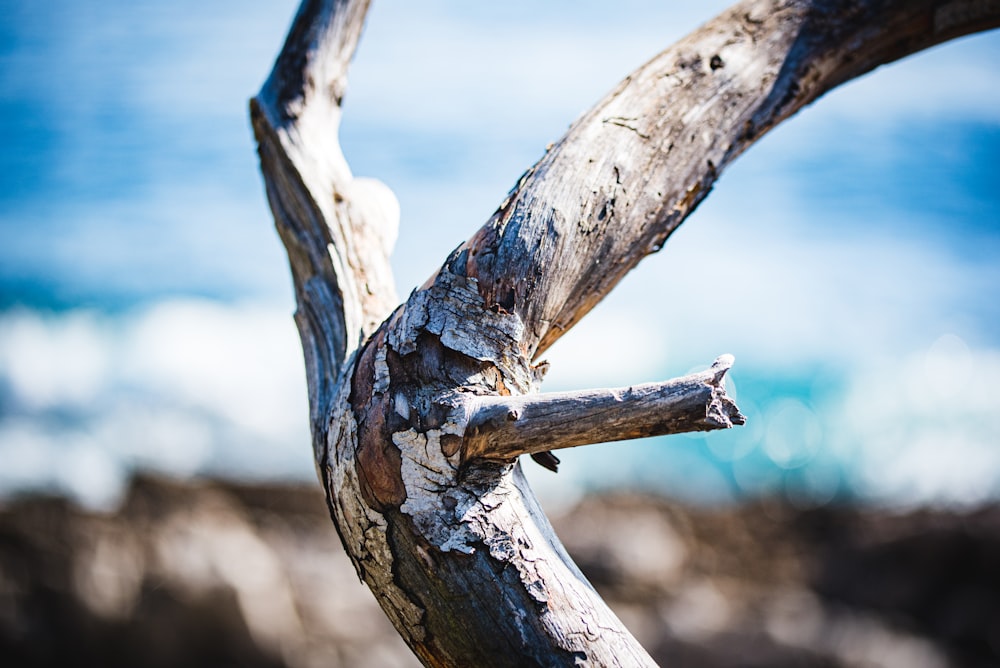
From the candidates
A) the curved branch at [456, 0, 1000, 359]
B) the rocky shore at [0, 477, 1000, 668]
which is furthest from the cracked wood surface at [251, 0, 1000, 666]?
the rocky shore at [0, 477, 1000, 668]

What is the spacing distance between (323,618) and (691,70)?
4052 mm

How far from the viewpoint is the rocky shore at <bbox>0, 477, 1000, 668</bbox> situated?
13.9 feet

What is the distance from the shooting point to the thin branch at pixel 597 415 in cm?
80

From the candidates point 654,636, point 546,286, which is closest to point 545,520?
point 546,286

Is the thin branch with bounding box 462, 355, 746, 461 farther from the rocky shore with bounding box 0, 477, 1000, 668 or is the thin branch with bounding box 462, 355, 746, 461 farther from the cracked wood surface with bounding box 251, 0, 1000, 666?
the rocky shore with bounding box 0, 477, 1000, 668

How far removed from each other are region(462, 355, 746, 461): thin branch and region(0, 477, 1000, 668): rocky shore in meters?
3.63

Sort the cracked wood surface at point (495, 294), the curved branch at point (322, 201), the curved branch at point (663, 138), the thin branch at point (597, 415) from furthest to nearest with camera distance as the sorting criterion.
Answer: the curved branch at point (322, 201)
the curved branch at point (663, 138)
the cracked wood surface at point (495, 294)
the thin branch at point (597, 415)

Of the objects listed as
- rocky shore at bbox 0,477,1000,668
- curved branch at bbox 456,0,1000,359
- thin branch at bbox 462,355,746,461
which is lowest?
thin branch at bbox 462,355,746,461

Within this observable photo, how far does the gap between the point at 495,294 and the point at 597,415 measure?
0.69 ft

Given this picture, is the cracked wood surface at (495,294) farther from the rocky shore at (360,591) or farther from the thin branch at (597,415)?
the rocky shore at (360,591)

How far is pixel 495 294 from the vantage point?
3.19 ft

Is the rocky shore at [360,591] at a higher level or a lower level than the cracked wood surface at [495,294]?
higher

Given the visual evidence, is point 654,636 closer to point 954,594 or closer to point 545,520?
point 954,594

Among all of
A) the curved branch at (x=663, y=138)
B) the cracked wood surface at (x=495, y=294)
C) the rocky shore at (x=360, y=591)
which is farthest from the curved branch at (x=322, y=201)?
the rocky shore at (x=360, y=591)
